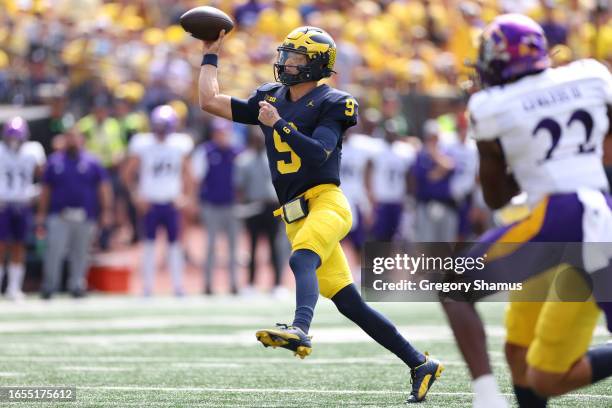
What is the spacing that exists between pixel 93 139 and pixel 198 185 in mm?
1368

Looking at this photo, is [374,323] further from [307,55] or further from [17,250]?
[17,250]

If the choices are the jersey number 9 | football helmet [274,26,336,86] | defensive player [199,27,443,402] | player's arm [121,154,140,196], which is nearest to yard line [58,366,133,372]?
defensive player [199,27,443,402]

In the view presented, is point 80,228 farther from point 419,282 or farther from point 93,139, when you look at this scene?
point 419,282

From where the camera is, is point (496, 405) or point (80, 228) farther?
point (80, 228)

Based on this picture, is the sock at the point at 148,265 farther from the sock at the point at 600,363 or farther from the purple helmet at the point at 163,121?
the sock at the point at 600,363

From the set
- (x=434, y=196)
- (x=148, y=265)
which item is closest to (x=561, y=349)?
(x=148, y=265)

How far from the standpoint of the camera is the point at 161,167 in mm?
13352

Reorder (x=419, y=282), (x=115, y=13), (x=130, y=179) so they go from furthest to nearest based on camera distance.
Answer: (x=115, y=13) < (x=130, y=179) < (x=419, y=282)

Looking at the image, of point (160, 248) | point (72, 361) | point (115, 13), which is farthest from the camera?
point (115, 13)

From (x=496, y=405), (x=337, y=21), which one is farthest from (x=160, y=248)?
(x=496, y=405)

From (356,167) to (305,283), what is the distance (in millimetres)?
8965

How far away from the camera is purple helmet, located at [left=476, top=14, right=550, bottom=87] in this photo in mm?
4191

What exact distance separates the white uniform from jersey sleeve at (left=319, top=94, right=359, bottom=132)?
8.32 meters

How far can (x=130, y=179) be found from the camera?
A: 14.1m
